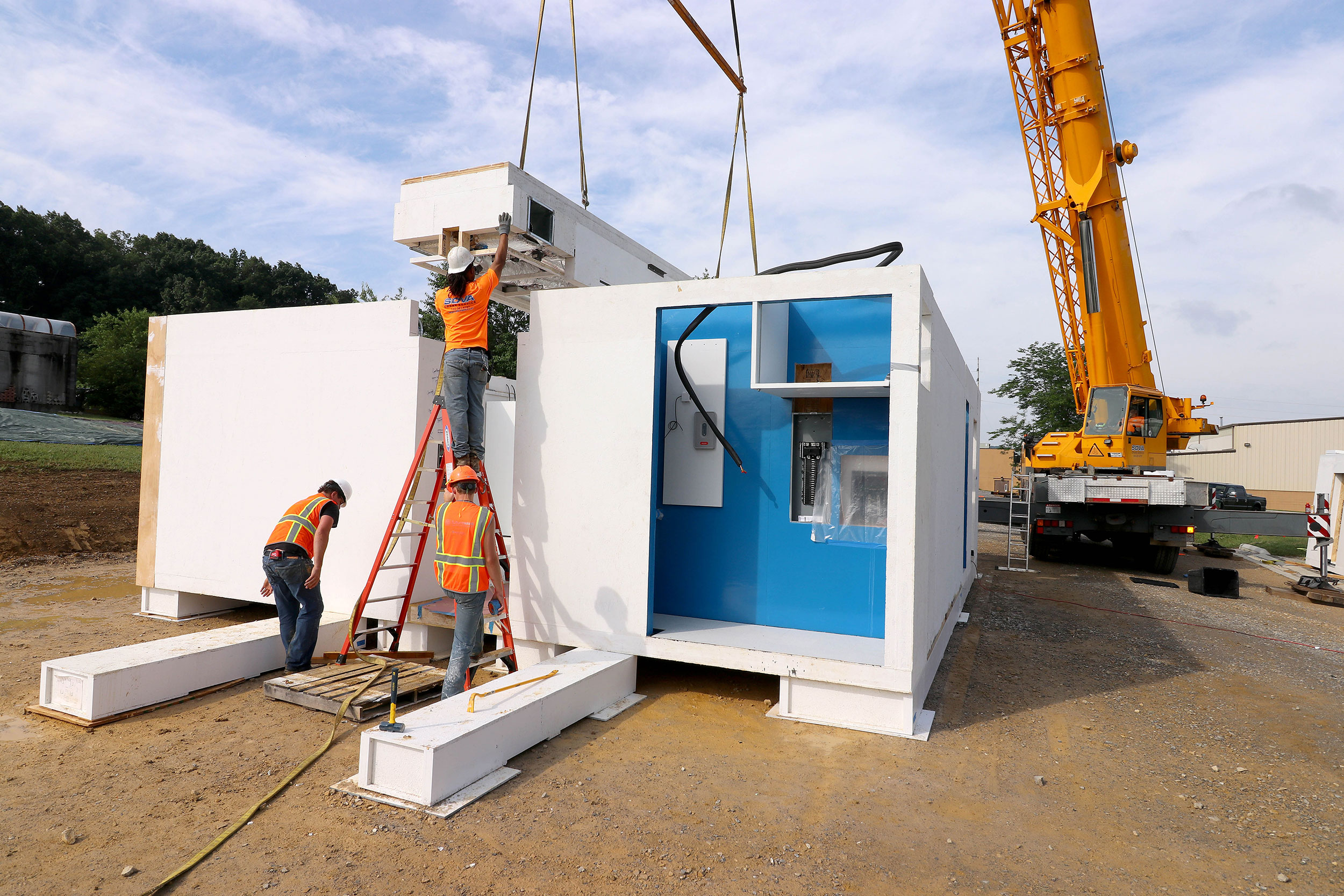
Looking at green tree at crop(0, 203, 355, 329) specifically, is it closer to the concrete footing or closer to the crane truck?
the crane truck

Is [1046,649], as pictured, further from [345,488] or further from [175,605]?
[175,605]

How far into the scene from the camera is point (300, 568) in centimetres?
559

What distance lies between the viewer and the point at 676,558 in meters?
6.22

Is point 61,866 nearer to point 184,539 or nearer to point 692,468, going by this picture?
point 692,468

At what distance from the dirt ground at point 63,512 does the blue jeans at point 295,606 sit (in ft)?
26.5

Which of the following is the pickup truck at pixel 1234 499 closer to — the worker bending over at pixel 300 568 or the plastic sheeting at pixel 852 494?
the plastic sheeting at pixel 852 494

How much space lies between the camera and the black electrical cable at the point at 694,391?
221 inches

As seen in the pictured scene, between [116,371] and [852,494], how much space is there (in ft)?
104

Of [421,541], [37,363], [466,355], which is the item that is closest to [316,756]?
[421,541]

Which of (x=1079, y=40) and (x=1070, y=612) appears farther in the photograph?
(x=1079, y=40)

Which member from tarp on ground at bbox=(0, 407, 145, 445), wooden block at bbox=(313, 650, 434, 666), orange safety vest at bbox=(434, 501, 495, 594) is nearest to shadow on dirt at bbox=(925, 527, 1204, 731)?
orange safety vest at bbox=(434, 501, 495, 594)

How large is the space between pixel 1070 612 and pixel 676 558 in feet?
19.6

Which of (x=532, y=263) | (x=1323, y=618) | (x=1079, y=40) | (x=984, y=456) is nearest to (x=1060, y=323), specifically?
(x=1079, y=40)

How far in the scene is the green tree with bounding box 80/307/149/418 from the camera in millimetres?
27875
